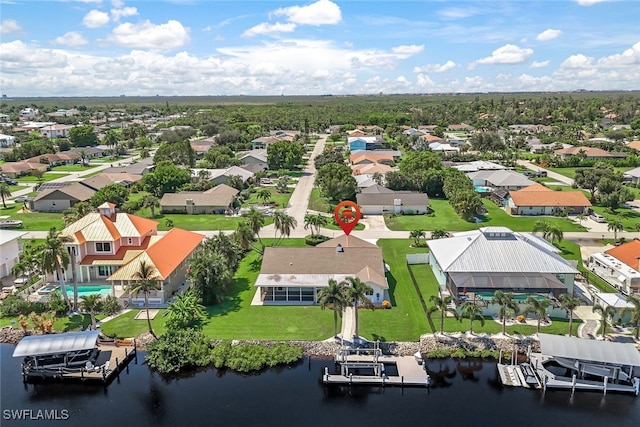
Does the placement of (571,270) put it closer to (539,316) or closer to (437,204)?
(539,316)

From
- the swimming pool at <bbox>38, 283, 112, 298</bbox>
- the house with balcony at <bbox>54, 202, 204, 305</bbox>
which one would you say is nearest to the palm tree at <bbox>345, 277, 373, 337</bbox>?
the house with balcony at <bbox>54, 202, 204, 305</bbox>

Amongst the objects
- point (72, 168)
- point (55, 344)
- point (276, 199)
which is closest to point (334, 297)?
point (55, 344)

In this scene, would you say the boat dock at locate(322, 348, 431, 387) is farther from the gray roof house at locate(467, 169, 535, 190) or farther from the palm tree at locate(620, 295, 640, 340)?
the gray roof house at locate(467, 169, 535, 190)

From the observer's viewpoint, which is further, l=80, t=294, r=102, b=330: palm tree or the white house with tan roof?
the white house with tan roof

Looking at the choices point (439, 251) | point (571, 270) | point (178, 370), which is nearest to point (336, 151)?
point (439, 251)

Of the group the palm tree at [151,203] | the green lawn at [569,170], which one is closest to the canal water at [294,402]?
the palm tree at [151,203]

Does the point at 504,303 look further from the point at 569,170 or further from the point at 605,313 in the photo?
the point at 569,170

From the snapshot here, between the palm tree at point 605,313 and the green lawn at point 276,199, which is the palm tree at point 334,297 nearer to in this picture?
the palm tree at point 605,313
